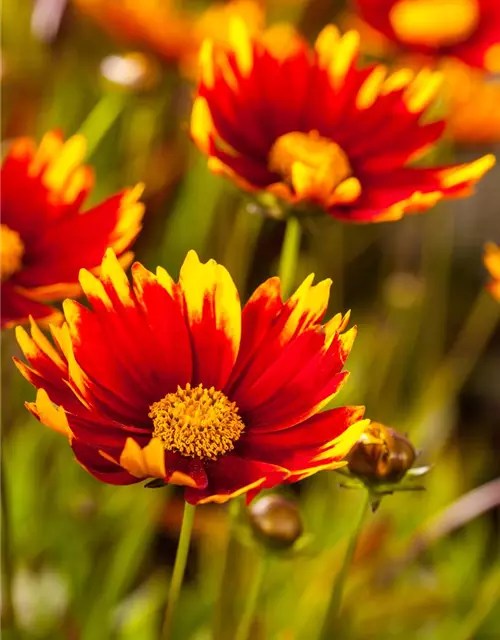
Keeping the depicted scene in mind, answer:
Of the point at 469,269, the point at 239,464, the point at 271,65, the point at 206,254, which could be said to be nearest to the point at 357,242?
the point at 469,269

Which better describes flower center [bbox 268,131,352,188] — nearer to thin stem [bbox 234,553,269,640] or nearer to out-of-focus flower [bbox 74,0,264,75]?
thin stem [bbox 234,553,269,640]

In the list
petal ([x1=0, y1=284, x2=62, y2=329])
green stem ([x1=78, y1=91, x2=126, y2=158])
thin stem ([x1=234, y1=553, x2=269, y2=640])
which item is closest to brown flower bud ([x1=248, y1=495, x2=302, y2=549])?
thin stem ([x1=234, y1=553, x2=269, y2=640])

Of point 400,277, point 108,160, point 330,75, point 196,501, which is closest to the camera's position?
point 196,501

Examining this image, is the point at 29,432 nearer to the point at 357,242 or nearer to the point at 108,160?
the point at 108,160

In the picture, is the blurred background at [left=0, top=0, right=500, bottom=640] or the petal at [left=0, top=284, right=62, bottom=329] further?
the blurred background at [left=0, top=0, right=500, bottom=640]

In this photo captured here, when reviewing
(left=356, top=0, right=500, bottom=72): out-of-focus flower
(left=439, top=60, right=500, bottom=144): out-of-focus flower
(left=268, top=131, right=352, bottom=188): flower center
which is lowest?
(left=268, top=131, right=352, bottom=188): flower center

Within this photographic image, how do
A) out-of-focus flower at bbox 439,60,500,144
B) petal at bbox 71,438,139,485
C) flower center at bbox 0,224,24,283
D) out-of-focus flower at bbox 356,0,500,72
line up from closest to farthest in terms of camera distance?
petal at bbox 71,438,139,485, flower center at bbox 0,224,24,283, out-of-focus flower at bbox 356,0,500,72, out-of-focus flower at bbox 439,60,500,144
